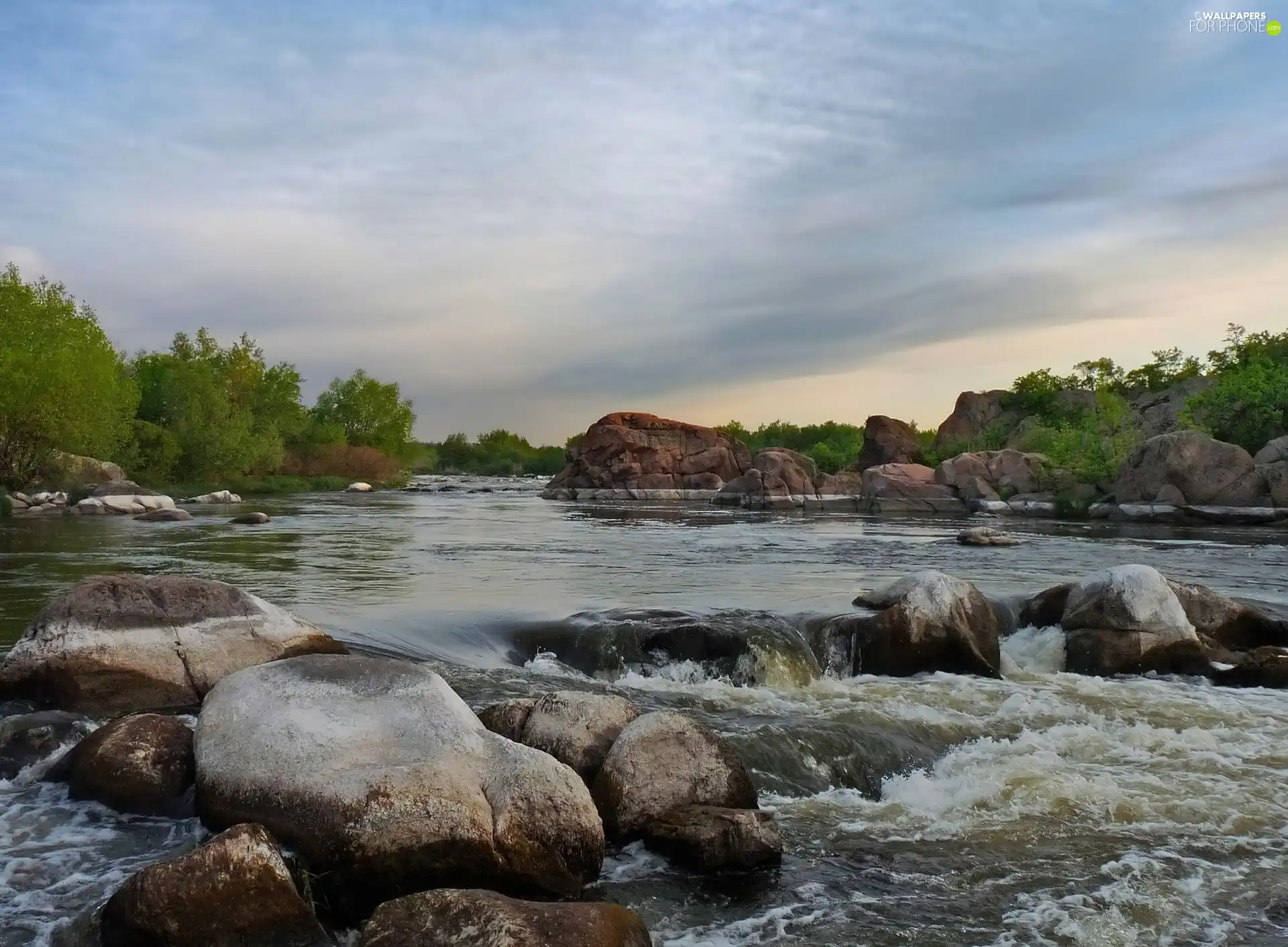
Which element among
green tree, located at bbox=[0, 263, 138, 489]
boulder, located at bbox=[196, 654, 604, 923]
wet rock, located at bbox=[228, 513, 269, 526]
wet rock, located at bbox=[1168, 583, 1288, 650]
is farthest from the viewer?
green tree, located at bbox=[0, 263, 138, 489]

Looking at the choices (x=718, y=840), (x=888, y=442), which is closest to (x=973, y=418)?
(x=888, y=442)

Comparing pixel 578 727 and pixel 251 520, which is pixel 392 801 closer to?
pixel 578 727

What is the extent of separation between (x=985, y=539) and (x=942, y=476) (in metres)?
24.9

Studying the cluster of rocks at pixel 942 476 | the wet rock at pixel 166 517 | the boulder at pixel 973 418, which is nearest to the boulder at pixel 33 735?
the wet rock at pixel 166 517

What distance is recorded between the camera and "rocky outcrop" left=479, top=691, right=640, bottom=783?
22.6 feet

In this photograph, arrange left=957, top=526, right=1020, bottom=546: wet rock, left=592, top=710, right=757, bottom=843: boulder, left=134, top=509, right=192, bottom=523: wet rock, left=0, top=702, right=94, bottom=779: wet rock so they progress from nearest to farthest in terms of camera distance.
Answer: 1. left=592, top=710, right=757, bottom=843: boulder
2. left=0, top=702, right=94, bottom=779: wet rock
3. left=957, top=526, right=1020, bottom=546: wet rock
4. left=134, top=509, right=192, bottom=523: wet rock

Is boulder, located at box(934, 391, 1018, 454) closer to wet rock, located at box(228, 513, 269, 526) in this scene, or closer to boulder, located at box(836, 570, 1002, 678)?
wet rock, located at box(228, 513, 269, 526)

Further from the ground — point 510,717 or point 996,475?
point 996,475

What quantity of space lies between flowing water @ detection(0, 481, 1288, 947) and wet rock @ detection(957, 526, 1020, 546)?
665 centimetres

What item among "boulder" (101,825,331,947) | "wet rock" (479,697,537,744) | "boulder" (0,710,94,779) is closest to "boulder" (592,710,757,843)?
"wet rock" (479,697,537,744)

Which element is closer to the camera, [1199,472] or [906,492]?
[1199,472]

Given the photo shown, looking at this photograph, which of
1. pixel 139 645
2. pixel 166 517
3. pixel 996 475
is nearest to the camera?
pixel 139 645

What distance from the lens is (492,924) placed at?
452 cm

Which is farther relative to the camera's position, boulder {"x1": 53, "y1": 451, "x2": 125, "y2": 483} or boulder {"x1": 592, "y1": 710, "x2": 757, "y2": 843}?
boulder {"x1": 53, "y1": 451, "x2": 125, "y2": 483}
